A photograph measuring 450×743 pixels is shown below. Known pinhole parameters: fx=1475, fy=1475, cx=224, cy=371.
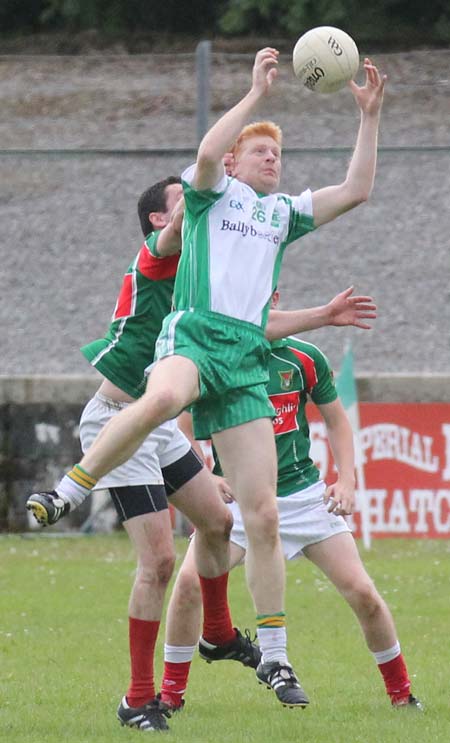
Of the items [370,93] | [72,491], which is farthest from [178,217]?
[72,491]

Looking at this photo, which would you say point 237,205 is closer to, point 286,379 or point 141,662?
point 286,379

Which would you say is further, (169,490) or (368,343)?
(368,343)

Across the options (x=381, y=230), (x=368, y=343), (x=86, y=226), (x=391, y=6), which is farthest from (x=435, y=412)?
(x=391, y=6)

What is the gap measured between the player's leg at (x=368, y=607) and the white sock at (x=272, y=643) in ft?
1.60

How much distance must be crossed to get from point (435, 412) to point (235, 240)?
6938 millimetres

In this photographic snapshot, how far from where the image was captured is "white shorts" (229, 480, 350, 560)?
6516 millimetres

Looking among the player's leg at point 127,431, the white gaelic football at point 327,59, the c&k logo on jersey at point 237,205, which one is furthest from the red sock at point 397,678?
the white gaelic football at point 327,59

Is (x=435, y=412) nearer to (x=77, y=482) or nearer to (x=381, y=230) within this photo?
(x=381, y=230)

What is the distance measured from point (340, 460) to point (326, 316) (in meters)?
0.67

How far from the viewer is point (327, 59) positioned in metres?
6.28

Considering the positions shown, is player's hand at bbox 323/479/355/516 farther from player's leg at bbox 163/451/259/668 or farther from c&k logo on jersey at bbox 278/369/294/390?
c&k logo on jersey at bbox 278/369/294/390

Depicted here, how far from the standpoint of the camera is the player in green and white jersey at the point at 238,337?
5.89 meters

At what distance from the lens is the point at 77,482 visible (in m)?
5.66

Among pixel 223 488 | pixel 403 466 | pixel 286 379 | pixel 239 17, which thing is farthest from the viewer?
pixel 239 17
